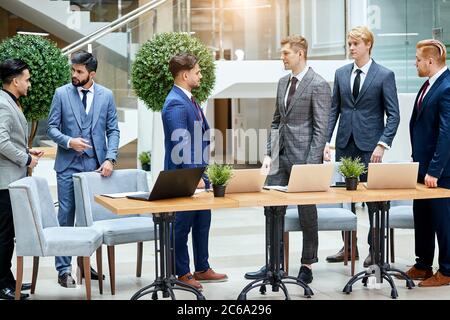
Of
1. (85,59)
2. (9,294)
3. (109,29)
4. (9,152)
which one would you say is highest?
(109,29)

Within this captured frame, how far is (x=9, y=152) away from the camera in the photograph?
245 inches

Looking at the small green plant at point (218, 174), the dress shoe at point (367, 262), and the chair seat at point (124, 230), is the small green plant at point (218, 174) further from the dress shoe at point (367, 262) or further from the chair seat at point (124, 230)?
the dress shoe at point (367, 262)

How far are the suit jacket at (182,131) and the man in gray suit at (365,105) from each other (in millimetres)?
1197

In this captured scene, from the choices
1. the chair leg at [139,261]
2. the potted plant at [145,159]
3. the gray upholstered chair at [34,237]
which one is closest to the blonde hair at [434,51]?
the chair leg at [139,261]

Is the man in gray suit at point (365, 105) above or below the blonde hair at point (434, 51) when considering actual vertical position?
below

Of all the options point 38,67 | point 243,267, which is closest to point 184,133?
point 243,267

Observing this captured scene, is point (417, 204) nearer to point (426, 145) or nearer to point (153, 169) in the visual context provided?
point (426, 145)

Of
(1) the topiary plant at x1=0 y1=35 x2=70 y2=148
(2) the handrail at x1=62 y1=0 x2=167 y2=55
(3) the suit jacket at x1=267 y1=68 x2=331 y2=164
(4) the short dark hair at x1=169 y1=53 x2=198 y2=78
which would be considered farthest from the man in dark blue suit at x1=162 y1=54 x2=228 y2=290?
(2) the handrail at x1=62 y1=0 x2=167 y2=55

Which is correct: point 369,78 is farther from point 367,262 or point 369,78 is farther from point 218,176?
point 218,176

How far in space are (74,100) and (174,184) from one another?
168 cm

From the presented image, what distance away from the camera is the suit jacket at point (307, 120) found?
6.65 metres

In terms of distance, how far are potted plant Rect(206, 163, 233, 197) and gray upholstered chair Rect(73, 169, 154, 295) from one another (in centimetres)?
106

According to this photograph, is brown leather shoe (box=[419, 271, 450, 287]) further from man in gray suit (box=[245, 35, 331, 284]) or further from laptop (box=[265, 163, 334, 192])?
laptop (box=[265, 163, 334, 192])

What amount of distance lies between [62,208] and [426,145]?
292cm
